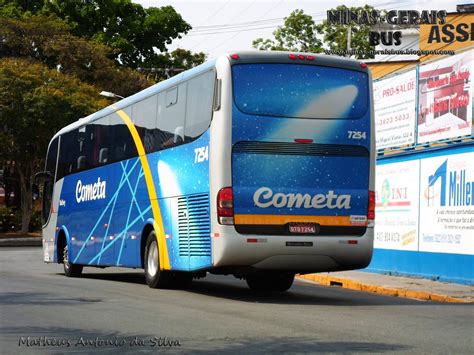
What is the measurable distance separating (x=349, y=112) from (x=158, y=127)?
3827 mm

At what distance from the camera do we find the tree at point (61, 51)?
54.4 meters

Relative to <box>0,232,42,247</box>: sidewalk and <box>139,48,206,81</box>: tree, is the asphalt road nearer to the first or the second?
<box>0,232,42,247</box>: sidewalk

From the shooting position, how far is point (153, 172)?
17.6 m

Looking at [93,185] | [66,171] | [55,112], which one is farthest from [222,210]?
[55,112]

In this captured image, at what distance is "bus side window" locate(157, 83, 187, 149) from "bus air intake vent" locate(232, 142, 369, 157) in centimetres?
174

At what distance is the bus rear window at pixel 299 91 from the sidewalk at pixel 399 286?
12.9ft

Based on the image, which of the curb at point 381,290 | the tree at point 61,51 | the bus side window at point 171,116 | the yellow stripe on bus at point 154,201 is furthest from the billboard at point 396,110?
the tree at point 61,51

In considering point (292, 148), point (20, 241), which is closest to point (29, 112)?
point (20, 241)

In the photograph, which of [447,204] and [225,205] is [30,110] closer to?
[447,204]

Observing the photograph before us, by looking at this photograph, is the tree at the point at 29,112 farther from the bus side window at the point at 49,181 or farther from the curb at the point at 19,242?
the bus side window at the point at 49,181

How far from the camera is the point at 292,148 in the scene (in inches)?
597

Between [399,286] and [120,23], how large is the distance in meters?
50.0

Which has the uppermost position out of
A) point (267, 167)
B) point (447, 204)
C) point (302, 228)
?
point (267, 167)

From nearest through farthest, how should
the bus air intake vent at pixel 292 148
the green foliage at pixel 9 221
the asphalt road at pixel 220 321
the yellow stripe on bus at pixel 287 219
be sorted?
the asphalt road at pixel 220 321
the yellow stripe on bus at pixel 287 219
the bus air intake vent at pixel 292 148
the green foliage at pixel 9 221
